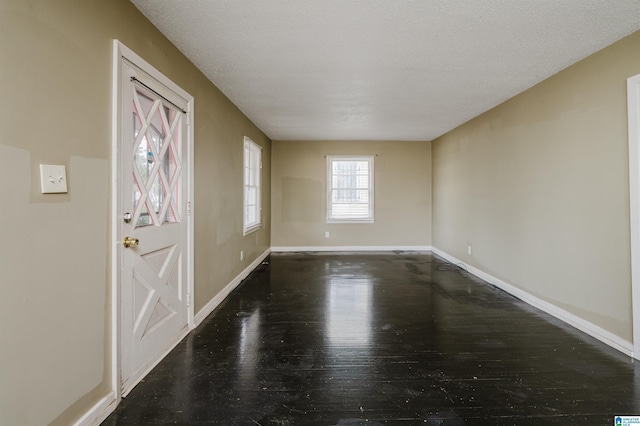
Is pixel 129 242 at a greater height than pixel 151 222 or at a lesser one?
lesser

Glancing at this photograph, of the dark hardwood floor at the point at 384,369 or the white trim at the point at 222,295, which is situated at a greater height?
the white trim at the point at 222,295

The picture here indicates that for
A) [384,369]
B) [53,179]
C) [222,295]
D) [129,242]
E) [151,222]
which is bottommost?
[384,369]

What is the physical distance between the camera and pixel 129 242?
5.93 ft

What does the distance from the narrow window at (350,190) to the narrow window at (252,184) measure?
174 cm

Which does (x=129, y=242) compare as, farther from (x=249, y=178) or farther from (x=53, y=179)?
(x=249, y=178)

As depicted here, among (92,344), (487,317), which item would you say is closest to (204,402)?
(92,344)

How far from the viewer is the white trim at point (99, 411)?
1.50 meters

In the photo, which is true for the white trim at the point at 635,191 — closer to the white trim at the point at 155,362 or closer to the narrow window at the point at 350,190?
the white trim at the point at 155,362

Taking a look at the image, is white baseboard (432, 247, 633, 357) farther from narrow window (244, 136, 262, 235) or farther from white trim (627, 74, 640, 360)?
narrow window (244, 136, 262, 235)

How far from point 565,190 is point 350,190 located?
415 cm

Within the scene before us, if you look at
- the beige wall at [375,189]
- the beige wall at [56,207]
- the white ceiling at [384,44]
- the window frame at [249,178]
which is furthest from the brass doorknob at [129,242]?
the beige wall at [375,189]

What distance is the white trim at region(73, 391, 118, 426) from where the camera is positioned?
1495 mm

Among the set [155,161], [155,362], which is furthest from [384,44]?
[155,362]

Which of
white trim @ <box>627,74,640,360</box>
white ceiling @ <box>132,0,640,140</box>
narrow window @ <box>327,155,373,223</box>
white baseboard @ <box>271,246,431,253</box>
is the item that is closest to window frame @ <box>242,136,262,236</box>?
white ceiling @ <box>132,0,640,140</box>
